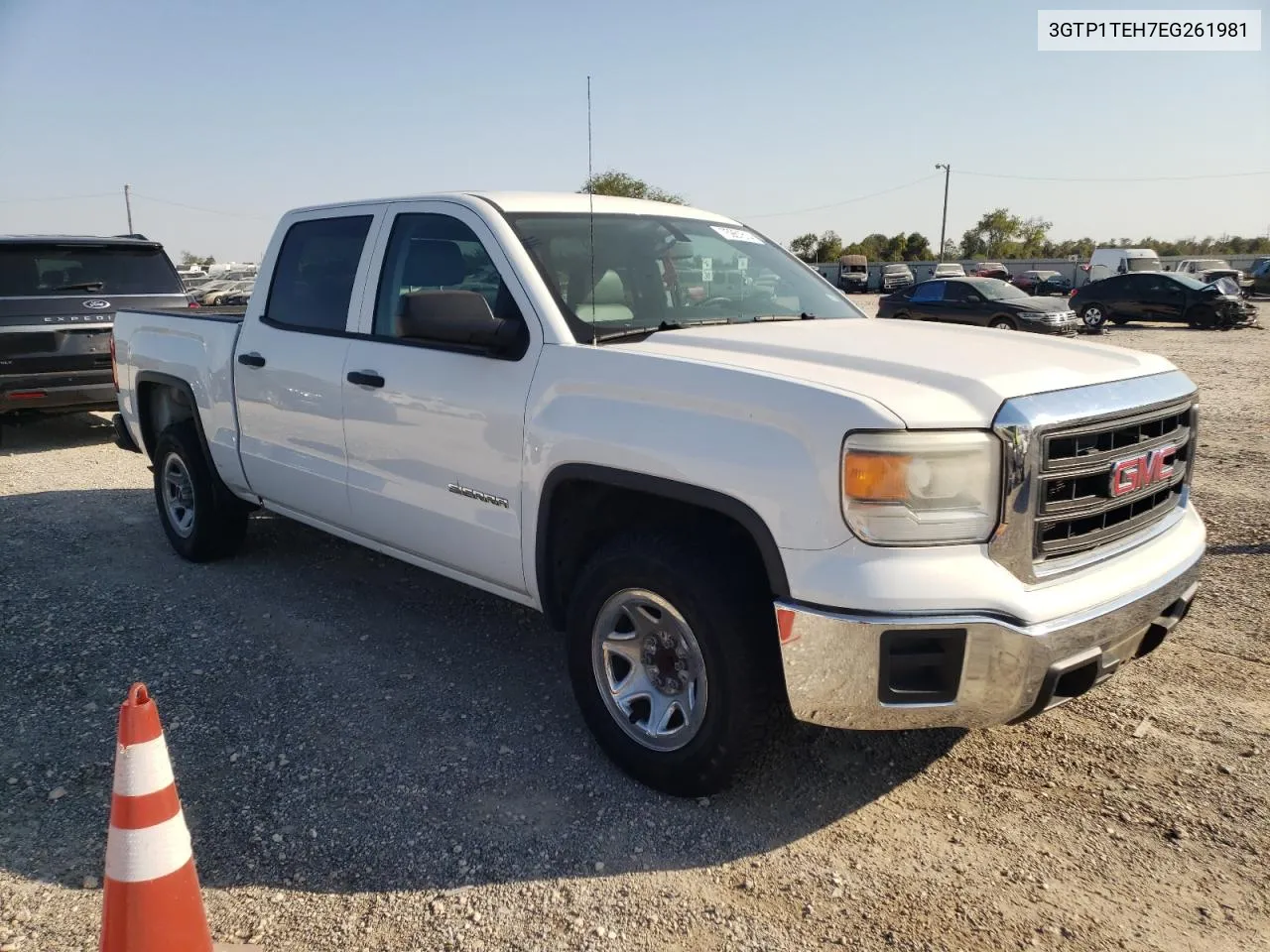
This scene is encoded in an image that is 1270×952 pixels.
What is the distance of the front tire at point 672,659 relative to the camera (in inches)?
113

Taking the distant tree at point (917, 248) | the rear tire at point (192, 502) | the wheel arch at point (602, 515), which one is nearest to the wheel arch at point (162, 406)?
the rear tire at point (192, 502)

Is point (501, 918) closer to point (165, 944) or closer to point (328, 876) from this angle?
point (328, 876)

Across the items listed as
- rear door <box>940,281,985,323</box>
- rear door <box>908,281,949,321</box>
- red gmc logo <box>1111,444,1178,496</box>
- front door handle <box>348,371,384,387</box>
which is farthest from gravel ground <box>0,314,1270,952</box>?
rear door <box>908,281,949,321</box>

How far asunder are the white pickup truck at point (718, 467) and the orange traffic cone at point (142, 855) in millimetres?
1390

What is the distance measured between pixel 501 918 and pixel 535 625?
2.17 meters

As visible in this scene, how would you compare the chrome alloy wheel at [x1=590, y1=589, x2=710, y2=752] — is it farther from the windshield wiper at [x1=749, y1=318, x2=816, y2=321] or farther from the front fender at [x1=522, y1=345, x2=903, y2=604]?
the windshield wiper at [x1=749, y1=318, x2=816, y2=321]

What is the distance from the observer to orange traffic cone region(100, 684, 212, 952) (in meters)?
2.21

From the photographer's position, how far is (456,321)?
338cm

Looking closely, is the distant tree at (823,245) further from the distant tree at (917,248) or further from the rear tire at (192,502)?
the rear tire at (192,502)

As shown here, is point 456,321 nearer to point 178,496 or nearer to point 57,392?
point 178,496

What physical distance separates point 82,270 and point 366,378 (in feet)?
23.0

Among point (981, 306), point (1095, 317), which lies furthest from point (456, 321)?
point (1095, 317)

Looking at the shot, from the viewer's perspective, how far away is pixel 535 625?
4781 mm

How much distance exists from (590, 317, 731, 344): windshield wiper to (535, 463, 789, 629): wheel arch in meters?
0.50
